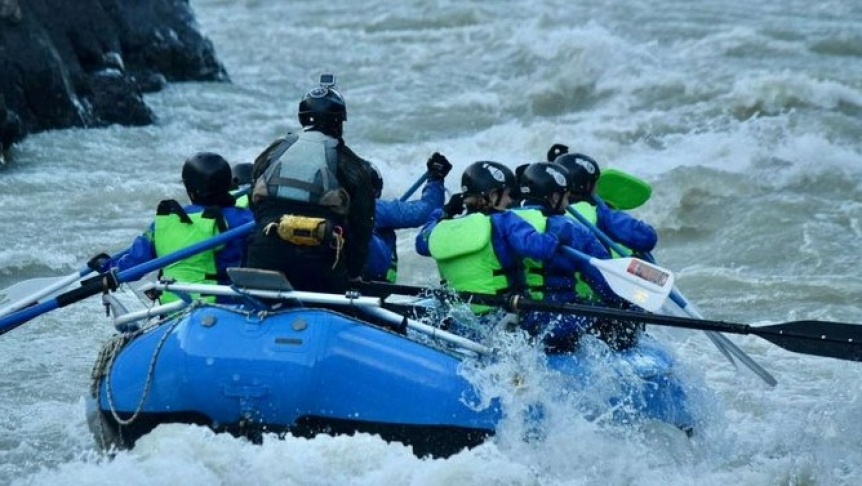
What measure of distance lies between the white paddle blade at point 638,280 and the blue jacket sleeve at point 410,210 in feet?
4.17

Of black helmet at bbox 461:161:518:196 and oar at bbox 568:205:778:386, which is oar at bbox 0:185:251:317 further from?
oar at bbox 568:205:778:386

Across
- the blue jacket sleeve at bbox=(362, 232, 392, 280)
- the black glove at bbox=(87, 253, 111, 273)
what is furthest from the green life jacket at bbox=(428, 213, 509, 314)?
the black glove at bbox=(87, 253, 111, 273)

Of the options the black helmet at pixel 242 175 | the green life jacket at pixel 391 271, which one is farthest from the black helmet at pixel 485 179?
the black helmet at pixel 242 175

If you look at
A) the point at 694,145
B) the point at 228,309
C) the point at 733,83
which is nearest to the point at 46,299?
the point at 228,309

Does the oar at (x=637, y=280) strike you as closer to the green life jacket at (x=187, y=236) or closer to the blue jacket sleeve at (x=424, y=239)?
the blue jacket sleeve at (x=424, y=239)

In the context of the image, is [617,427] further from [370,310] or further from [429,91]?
[429,91]

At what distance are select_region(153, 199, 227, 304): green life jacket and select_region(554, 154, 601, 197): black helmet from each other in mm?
1842

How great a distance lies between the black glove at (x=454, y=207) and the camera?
8.41 m

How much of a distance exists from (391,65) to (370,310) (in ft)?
49.4

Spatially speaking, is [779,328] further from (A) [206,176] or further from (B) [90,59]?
(B) [90,59]

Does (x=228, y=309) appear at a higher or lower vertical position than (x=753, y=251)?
higher

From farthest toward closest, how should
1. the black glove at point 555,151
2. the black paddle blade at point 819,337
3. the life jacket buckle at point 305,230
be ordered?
the black glove at point 555,151
the black paddle blade at point 819,337
the life jacket buckle at point 305,230

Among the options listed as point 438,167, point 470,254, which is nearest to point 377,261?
point 438,167

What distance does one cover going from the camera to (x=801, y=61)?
20.7 meters
